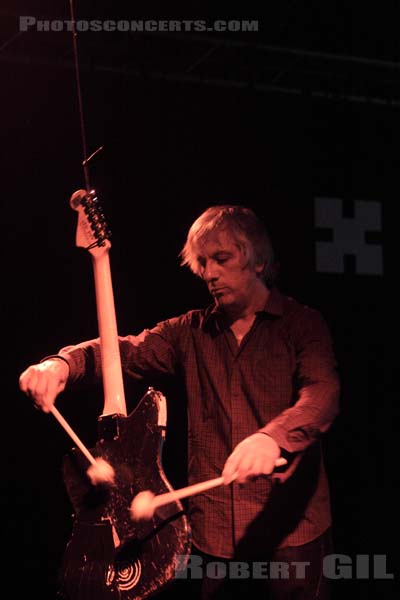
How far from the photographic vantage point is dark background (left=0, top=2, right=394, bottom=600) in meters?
3.67

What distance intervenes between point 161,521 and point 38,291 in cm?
165

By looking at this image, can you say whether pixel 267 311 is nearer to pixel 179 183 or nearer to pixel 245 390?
pixel 245 390

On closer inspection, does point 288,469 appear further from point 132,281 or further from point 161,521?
point 132,281

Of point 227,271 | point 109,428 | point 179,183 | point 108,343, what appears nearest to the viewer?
point 109,428

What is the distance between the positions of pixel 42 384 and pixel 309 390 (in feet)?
2.53

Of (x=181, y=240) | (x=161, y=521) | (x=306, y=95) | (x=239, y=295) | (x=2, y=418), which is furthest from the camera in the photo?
(x=306, y=95)

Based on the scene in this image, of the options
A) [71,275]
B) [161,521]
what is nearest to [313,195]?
[71,275]

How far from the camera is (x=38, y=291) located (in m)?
3.69

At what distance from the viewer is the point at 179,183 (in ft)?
12.9

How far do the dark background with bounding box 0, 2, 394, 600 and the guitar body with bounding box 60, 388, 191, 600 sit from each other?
4.22 feet

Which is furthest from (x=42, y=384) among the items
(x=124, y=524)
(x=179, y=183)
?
(x=179, y=183)

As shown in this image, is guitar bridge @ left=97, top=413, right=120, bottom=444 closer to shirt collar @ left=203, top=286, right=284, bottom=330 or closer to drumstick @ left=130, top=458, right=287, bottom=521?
drumstick @ left=130, top=458, right=287, bottom=521

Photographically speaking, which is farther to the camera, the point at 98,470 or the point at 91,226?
the point at 91,226

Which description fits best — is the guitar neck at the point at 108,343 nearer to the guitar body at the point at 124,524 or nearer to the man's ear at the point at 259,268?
the guitar body at the point at 124,524
